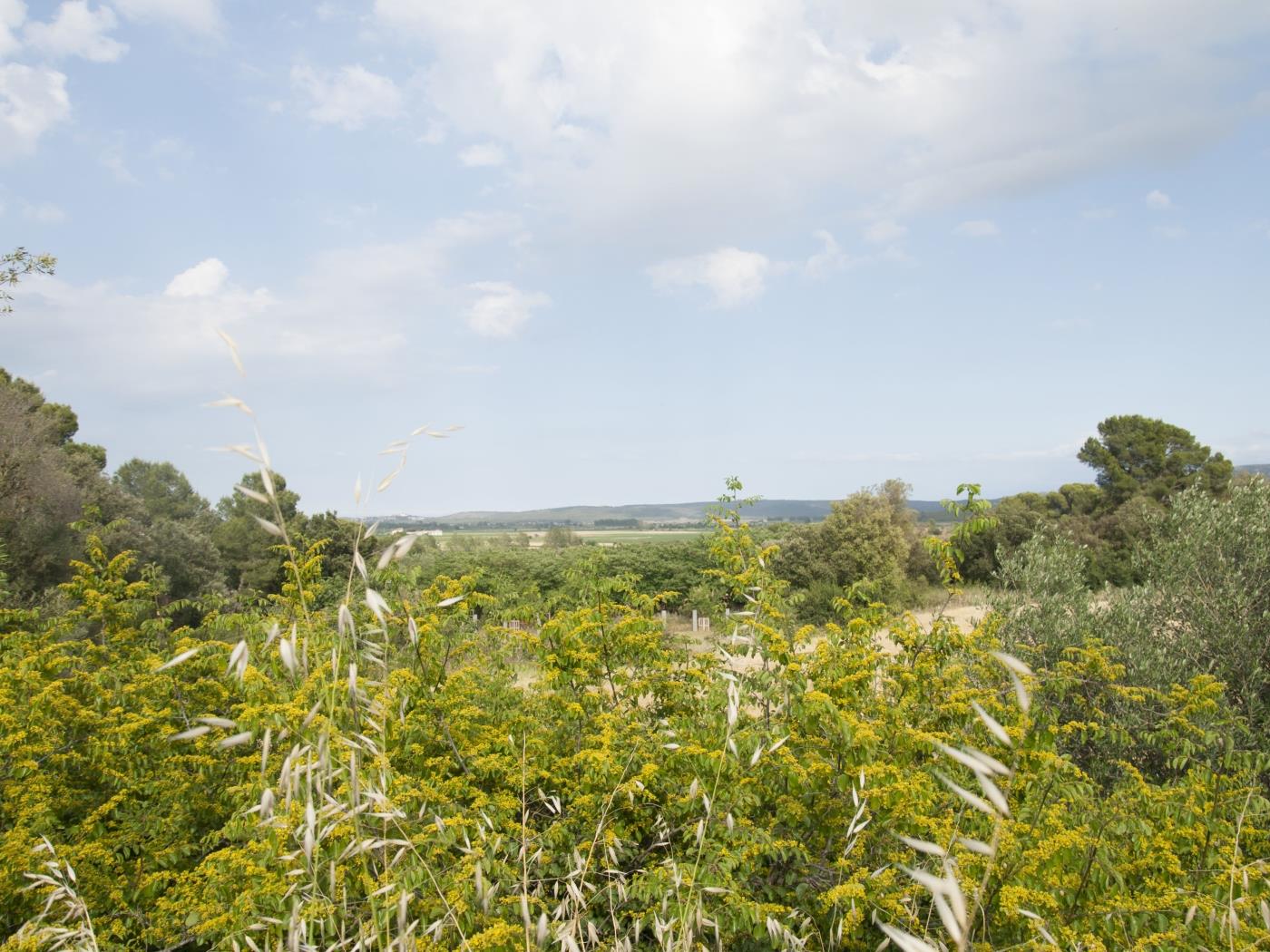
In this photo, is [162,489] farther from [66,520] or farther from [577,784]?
[577,784]

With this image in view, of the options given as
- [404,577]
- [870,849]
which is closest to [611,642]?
[404,577]

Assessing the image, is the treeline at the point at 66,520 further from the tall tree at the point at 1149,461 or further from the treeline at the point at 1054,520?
the tall tree at the point at 1149,461

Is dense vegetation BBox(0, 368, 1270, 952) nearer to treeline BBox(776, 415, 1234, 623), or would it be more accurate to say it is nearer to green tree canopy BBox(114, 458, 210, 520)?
treeline BBox(776, 415, 1234, 623)

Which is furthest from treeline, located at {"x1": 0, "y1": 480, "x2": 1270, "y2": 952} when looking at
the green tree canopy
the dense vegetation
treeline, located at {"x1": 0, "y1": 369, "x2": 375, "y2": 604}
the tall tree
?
the green tree canopy

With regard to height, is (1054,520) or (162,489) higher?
(162,489)

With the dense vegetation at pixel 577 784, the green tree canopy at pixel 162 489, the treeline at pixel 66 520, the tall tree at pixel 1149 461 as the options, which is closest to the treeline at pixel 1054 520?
the tall tree at pixel 1149 461

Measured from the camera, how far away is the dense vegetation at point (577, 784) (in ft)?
8.13

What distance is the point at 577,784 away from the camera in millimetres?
4703

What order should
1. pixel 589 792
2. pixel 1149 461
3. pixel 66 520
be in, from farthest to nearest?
pixel 1149 461
pixel 66 520
pixel 589 792

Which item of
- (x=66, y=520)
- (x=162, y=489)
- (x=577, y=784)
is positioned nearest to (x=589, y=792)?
(x=577, y=784)

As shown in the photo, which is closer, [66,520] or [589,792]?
[589,792]

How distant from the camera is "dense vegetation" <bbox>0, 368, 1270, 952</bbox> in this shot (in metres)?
2.48

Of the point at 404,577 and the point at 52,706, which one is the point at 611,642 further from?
the point at 52,706

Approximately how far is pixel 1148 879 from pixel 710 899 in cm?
232
